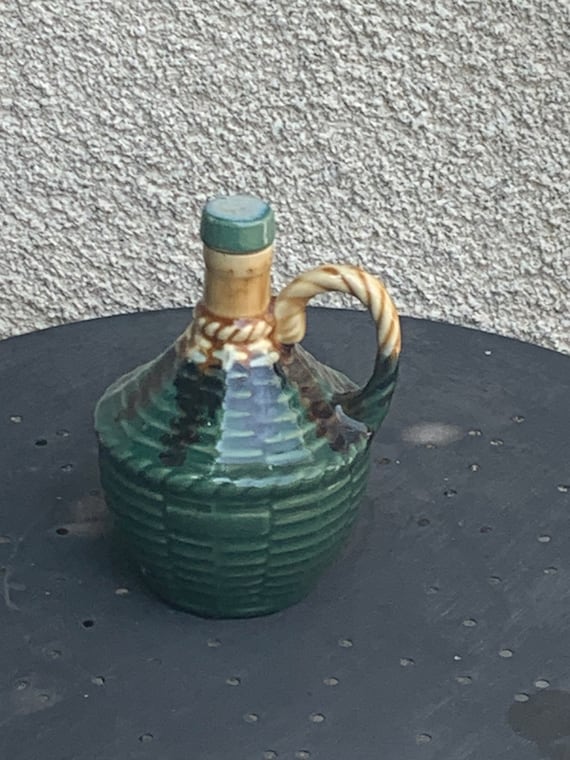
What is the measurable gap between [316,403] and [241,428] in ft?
0.16

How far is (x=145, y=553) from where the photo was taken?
28.9 inches

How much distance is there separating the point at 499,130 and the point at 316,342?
350 mm

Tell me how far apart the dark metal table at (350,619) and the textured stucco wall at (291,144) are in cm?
32

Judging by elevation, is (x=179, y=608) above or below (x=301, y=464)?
below

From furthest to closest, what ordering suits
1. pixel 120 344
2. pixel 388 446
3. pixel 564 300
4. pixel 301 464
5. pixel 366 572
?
1. pixel 564 300
2. pixel 120 344
3. pixel 388 446
4. pixel 366 572
5. pixel 301 464

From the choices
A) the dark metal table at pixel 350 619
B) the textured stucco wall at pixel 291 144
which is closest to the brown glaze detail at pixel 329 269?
the dark metal table at pixel 350 619

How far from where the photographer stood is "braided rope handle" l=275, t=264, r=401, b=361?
0.69 meters

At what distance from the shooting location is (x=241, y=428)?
2.27 ft

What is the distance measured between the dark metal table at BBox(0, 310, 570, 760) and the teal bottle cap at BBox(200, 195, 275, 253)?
9.3 inches

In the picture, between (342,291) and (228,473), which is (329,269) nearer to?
(342,291)

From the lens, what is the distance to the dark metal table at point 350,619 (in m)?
0.68

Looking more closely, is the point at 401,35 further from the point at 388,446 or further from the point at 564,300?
the point at 388,446

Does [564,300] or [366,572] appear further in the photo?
[564,300]

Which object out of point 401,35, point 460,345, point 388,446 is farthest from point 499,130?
point 388,446
